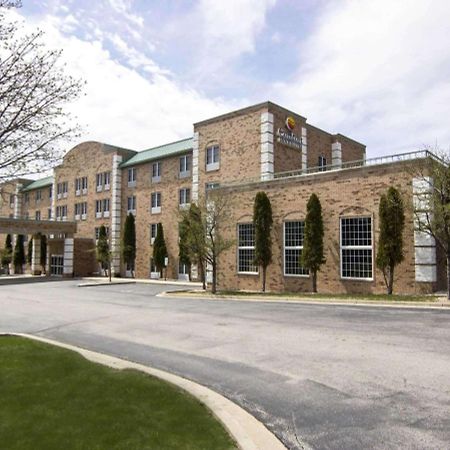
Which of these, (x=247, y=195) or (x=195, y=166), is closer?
(x=247, y=195)

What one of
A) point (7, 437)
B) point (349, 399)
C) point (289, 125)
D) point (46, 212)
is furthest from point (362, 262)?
point (46, 212)

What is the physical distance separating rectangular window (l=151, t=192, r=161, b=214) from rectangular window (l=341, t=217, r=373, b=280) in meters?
21.7

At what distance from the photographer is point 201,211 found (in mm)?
25750

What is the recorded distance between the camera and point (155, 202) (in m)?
41.2

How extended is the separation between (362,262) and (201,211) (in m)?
9.60

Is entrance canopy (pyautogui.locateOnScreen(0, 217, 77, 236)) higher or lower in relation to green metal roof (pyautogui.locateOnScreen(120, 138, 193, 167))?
lower

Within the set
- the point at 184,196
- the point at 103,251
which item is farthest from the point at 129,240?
the point at 184,196

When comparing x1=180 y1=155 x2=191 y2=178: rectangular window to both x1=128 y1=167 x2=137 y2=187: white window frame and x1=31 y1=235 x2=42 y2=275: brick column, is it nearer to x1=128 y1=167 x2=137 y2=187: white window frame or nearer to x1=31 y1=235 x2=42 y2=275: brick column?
x1=128 y1=167 x2=137 y2=187: white window frame

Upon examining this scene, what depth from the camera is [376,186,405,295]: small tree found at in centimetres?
2019

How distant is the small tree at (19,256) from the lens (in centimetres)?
5744

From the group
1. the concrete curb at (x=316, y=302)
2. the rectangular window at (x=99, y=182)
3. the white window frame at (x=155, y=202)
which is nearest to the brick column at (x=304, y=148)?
the white window frame at (x=155, y=202)

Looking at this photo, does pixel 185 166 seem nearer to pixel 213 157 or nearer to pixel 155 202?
A: pixel 213 157

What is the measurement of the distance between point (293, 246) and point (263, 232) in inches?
76.3

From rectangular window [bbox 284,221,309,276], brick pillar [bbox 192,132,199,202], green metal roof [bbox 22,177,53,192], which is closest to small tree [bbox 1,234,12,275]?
green metal roof [bbox 22,177,53,192]
